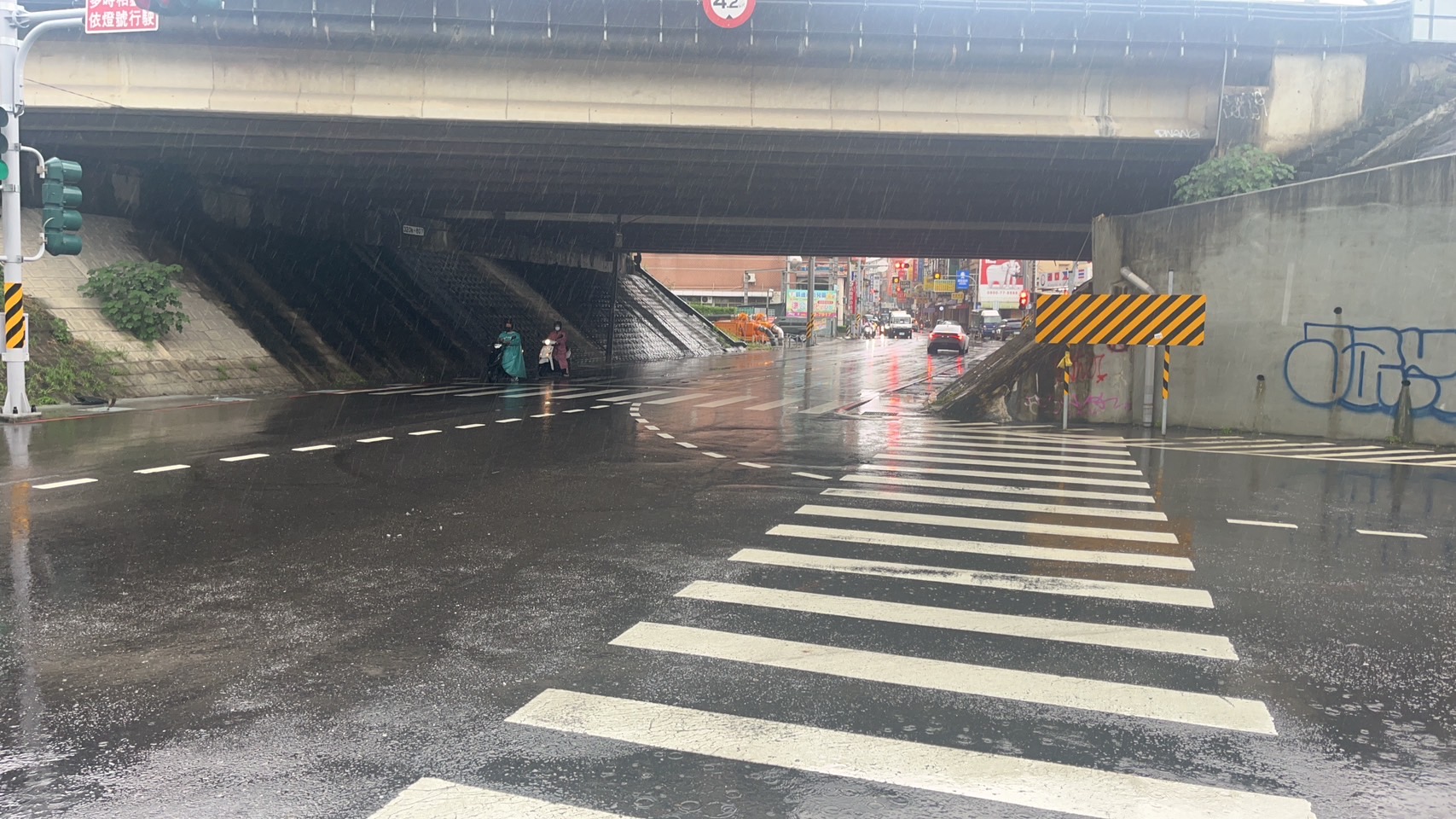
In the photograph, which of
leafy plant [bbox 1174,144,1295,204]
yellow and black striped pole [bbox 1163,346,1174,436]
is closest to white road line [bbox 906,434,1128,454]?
yellow and black striped pole [bbox 1163,346,1174,436]

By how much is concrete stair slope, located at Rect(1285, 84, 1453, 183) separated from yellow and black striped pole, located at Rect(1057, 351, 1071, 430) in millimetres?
6483

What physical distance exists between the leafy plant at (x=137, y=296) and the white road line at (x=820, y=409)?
14050mm

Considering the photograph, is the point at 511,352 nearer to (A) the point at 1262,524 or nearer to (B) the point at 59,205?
(B) the point at 59,205

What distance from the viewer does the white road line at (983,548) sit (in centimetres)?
803

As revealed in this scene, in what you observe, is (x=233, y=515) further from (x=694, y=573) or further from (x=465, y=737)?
(x=465, y=737)

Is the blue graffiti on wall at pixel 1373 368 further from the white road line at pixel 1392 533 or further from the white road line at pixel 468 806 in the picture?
the white road line at pixel 468 806

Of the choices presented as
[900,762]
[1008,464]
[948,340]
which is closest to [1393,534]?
[1008,464]

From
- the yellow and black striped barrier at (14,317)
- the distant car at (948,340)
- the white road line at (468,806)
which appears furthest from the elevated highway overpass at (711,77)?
the distant car at (948,340)

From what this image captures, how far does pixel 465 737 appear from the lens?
4.51m

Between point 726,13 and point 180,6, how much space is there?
9766mm

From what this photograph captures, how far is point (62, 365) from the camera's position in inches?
838

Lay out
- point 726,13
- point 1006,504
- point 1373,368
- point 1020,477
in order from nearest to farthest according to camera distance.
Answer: point 1006,504 < point 1020,477 < point 1373,368 < point 726,13

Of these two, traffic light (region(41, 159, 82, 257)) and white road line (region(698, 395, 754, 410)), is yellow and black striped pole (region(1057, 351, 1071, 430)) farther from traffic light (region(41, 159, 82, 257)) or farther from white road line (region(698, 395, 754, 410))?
traffic light (region(41, 159, 82, 257))

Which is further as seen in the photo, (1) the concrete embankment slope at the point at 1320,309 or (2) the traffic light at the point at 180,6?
(1) the concrete embankment slope at the point at 1320,309
